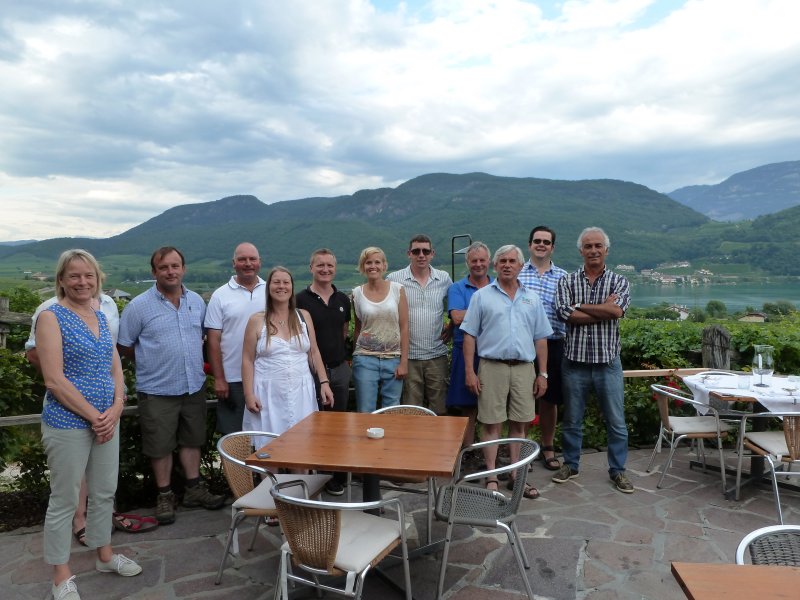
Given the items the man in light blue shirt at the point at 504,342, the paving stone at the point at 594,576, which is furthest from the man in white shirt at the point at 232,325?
the paving stone at the point at 594,576

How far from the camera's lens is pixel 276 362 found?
3623 millimetres

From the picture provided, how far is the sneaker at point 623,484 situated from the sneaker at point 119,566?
3.48 meters

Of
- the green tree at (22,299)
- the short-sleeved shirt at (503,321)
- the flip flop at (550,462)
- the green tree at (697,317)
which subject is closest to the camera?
the short-sleeved shirt at (503,321)

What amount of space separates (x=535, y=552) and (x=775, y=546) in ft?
5.42

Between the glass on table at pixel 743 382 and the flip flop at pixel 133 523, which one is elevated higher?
the glass on table at pixel 743 382

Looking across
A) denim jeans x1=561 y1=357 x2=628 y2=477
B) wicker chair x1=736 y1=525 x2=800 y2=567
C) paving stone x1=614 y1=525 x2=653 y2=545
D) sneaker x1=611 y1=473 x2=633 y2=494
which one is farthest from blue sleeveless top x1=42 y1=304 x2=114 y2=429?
sneaker x1=611 y1=473 x2=633 y2=494

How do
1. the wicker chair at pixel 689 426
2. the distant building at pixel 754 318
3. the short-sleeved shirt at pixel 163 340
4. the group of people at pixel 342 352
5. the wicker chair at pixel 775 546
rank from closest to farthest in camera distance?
the wicker chair at pixel 775 546 → the group of people at pixel 342 352 → the short-sleeved shirt at pixel 163 340 → the wicker chair at pixel 689 426 → the distant building at pixel 754 318

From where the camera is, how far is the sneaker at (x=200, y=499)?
161 inches

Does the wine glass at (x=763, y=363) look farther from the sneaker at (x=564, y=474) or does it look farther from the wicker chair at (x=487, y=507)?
the wicker chair at (x=487, y=507)

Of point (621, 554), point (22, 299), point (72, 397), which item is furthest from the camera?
point (22, 299)

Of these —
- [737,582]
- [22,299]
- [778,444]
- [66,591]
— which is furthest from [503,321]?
[22,299]

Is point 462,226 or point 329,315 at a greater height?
point 462,226

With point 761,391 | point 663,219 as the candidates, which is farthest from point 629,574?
point 663,219

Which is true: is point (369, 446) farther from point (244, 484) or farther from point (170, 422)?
point (170, 422)
